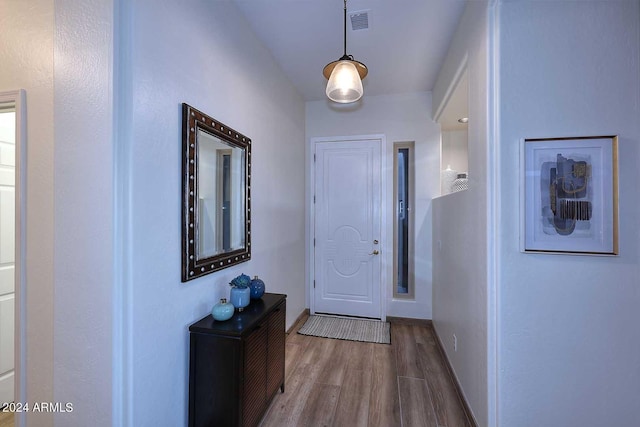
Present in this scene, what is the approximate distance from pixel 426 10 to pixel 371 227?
90.5 inches

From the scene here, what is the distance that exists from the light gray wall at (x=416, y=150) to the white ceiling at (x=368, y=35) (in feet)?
1.22

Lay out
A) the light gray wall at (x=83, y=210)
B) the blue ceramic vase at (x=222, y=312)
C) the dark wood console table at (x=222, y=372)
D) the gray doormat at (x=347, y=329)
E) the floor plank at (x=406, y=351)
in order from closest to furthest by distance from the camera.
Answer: the light gray wall at (x=83, y=210) < the dark wood console table at (x=222, y=372) < the blue ceramic vase at (x=222, y=312) < the floor plank at (x=406, y=351) < the gray doormat at (x=347, y=329)

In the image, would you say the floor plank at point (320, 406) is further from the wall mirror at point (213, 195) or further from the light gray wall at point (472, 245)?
the wall mirror at point (213, 195)

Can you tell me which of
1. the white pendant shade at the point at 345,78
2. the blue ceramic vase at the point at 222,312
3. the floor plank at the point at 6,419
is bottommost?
the floor plank at the point at 6,419

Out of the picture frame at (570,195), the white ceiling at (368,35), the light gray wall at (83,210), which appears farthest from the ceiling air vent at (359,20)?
the light gray wall at (83,210)

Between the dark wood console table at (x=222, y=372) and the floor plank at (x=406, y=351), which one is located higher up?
the dark wood console table at (x=222, y=372)

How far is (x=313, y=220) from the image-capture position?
3.80 m

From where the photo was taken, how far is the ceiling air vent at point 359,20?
2.10 m

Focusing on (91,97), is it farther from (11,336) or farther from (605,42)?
(605,42)

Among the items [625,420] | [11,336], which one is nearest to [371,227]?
[625,420]

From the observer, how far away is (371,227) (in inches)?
142

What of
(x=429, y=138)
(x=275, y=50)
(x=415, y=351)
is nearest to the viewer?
(x=275, y=50)

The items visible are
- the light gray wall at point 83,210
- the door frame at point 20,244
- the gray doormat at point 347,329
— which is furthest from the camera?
the gray doormat at point 347,329

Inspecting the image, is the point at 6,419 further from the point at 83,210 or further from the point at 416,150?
the point at 416,150
